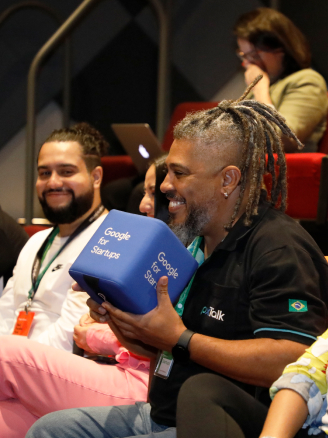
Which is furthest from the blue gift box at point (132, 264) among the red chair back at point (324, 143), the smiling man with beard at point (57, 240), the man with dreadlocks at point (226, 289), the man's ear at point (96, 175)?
the red chair back at point (324, 143)

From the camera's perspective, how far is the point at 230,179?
1.46 metres

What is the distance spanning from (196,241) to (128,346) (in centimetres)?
36

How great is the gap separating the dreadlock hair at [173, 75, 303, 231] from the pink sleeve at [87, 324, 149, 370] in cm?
58

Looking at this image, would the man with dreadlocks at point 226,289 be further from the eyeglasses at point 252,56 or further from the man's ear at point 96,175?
the eyeglasses at point 252,56

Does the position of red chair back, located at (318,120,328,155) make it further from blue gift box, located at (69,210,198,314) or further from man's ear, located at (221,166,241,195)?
blue gift box, located at (69,210,198,314)

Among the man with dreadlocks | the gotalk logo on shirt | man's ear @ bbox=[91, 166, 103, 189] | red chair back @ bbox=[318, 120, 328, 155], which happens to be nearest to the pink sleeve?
the man with dreadlocks

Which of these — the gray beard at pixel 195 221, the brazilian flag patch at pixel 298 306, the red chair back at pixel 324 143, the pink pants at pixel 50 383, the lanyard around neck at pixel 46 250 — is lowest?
the pink pants at pixel 50 383

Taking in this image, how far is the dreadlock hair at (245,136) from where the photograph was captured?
1.45 metres

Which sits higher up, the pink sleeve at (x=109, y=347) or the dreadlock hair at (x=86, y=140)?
the dreadlock hair at (x=86, y=140)

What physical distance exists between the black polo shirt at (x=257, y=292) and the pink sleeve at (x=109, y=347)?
1.15 feet

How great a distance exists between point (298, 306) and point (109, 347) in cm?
81

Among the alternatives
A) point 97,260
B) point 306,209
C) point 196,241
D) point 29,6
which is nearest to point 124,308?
point 97,260

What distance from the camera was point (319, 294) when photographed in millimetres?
1211

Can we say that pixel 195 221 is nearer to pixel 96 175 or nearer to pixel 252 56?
pixel 96 175
